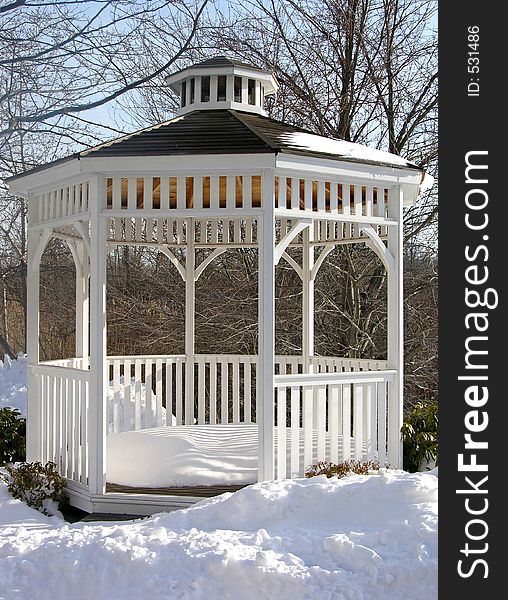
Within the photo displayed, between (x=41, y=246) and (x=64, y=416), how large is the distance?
67.2 inches

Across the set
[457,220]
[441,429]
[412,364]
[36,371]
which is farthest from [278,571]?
[412,364]

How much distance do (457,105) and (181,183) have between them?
3287 millimetres

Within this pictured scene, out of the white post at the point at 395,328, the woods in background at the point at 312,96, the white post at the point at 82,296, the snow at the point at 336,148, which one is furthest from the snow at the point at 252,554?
the woods in background at the point at 312,96

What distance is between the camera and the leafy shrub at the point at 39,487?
7664 millimetres

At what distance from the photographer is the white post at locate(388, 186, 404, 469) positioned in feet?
26.3

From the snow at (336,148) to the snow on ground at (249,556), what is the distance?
10.1 ft

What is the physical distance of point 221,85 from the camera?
8.87 metres

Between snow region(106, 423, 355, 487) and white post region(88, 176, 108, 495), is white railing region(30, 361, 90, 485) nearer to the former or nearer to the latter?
white post region(88, 176, 108, 495)

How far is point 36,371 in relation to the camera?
8.36 m

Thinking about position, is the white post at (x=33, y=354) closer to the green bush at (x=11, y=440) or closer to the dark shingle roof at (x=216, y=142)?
the dark shingle roof at (x=216, y=142)

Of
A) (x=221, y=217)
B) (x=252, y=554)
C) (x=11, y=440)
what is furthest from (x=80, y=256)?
(x=252, y=554)

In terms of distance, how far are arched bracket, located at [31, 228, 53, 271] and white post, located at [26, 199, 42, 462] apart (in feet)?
0.06

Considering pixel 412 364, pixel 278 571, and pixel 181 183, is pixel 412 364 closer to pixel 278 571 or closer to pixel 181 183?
pixel 181 183

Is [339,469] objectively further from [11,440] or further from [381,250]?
[11,440]
